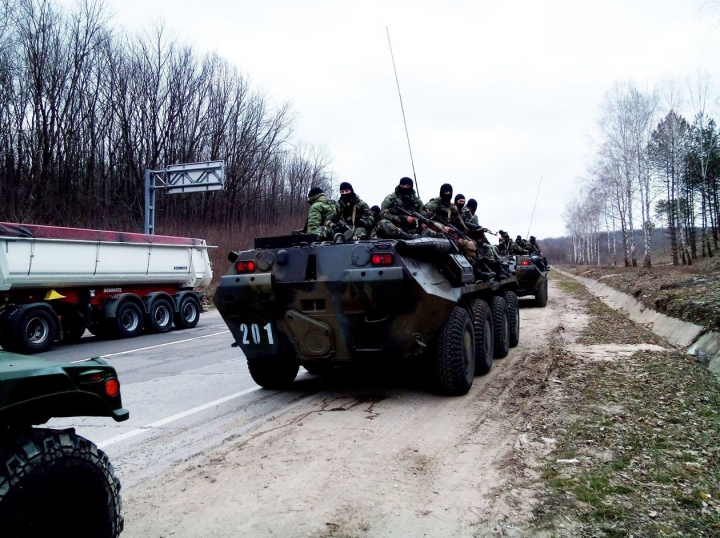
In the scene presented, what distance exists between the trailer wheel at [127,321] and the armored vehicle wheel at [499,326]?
30.2 ft

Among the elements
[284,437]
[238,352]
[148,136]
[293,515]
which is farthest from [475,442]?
[148,136]

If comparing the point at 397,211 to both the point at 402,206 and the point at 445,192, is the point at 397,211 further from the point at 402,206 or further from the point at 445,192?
the point at 445,192

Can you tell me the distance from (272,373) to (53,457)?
4.62 m

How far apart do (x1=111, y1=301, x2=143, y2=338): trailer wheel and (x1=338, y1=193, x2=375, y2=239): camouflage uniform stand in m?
8.50

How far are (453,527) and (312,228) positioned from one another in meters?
4.67

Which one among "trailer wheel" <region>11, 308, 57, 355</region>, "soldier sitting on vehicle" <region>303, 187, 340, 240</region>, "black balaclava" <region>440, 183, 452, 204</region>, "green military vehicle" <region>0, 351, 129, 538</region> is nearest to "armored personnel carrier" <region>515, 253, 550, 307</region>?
"black balaclava" <region>440, 183, 452, 204</region>

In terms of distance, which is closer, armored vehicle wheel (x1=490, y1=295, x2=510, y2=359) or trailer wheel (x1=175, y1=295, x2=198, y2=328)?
armored vehicle wheel (x1=490, y1=295, x2=510, y2=359)

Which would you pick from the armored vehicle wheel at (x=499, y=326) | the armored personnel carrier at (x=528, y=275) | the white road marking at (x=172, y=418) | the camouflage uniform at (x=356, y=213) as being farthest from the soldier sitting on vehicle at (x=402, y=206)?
the armored personnel carrier at (x=528, y=275)

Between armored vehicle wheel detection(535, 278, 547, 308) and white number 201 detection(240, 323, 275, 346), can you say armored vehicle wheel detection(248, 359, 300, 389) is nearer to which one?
white number 201 detection(240, 323, 275, 346)

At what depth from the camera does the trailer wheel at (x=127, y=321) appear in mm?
14295

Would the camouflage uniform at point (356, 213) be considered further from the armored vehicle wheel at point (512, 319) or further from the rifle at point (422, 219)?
the armored vehicle wheel at point (512, 319)

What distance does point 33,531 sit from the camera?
7.37 feet

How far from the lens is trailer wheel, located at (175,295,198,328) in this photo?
16.5 m

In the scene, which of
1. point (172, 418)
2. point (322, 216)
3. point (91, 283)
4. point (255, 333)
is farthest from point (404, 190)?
point (91, 283)
